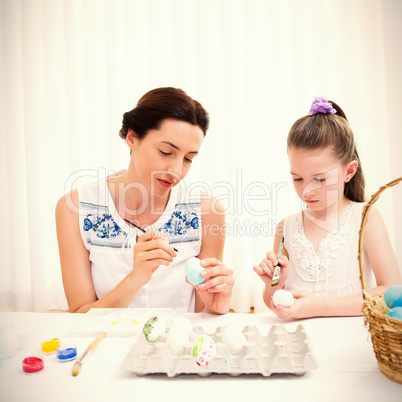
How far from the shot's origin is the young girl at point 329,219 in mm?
1311

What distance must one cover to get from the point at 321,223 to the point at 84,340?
0.97 meters

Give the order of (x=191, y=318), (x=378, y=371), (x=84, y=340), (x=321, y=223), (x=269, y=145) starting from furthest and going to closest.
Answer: (x=269, y=145) → (x=321, y=223) → (x=191, y=318) → (x=84, y=340) → (x=378, y=371)

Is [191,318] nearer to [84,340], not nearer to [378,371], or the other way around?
[84,340]

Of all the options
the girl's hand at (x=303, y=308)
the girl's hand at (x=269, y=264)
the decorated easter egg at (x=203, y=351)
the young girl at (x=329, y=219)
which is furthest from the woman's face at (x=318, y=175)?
the decorated easter egg at (x=203, y=351)

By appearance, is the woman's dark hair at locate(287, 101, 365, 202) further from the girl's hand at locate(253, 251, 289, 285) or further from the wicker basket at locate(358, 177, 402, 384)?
the wicker basket at locate(358, 177, 402, 384)

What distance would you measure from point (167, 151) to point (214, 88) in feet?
4.88

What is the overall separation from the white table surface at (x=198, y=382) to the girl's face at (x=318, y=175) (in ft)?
1.96

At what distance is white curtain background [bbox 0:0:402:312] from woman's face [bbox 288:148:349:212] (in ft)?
4.23

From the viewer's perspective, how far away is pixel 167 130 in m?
1.34

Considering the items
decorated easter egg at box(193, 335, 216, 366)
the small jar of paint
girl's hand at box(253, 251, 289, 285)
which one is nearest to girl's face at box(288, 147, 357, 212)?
girl's hand at box(253, 251, 289, 285)

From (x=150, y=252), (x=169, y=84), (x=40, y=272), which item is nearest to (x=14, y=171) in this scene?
(x=40, y=272)

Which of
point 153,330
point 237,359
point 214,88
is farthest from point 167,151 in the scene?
point 214,88

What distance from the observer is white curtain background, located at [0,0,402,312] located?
8.56ft

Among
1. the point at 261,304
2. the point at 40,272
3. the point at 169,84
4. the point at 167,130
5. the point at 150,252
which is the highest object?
the point at 169,84
